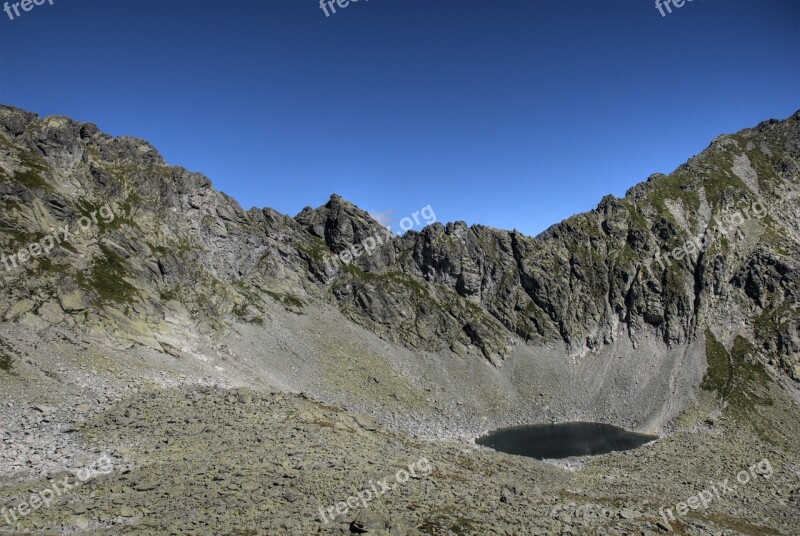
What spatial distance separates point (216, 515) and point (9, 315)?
48.0m

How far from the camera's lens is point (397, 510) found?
23.6 metres

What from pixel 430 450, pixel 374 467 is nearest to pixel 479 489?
pixel 374 467

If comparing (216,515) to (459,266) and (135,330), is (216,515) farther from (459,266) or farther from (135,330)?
(459,266)

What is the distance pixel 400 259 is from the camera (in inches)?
4894
